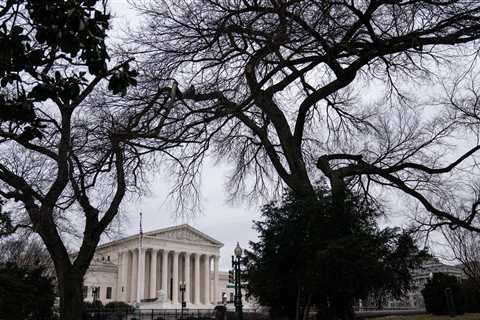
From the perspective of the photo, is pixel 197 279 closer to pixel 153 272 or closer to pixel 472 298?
pixel 153 272

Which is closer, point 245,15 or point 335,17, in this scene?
point 335,17

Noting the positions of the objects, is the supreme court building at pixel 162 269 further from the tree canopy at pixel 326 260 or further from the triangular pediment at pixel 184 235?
the tree canopy at pixel 326 260

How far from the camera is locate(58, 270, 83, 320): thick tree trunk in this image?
1564 cm

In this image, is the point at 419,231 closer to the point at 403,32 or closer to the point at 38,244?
the point at 403,32

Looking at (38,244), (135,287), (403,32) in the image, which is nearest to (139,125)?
(403,32)

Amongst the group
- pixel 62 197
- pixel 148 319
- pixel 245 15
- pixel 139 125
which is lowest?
pixel 148 319

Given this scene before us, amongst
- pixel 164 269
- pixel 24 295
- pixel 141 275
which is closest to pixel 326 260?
pixel 24 295

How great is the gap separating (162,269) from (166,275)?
153 cm

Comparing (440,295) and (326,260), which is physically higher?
(326,260)

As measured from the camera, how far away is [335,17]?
12062 mm

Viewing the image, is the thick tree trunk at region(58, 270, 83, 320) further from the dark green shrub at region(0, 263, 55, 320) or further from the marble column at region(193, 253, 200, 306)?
the marble column at region(193, 253, 200, 306)

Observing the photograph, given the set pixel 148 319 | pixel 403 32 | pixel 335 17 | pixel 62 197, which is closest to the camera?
pixel 335 17

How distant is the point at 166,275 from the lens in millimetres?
106562

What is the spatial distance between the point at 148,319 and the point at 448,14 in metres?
43.6
